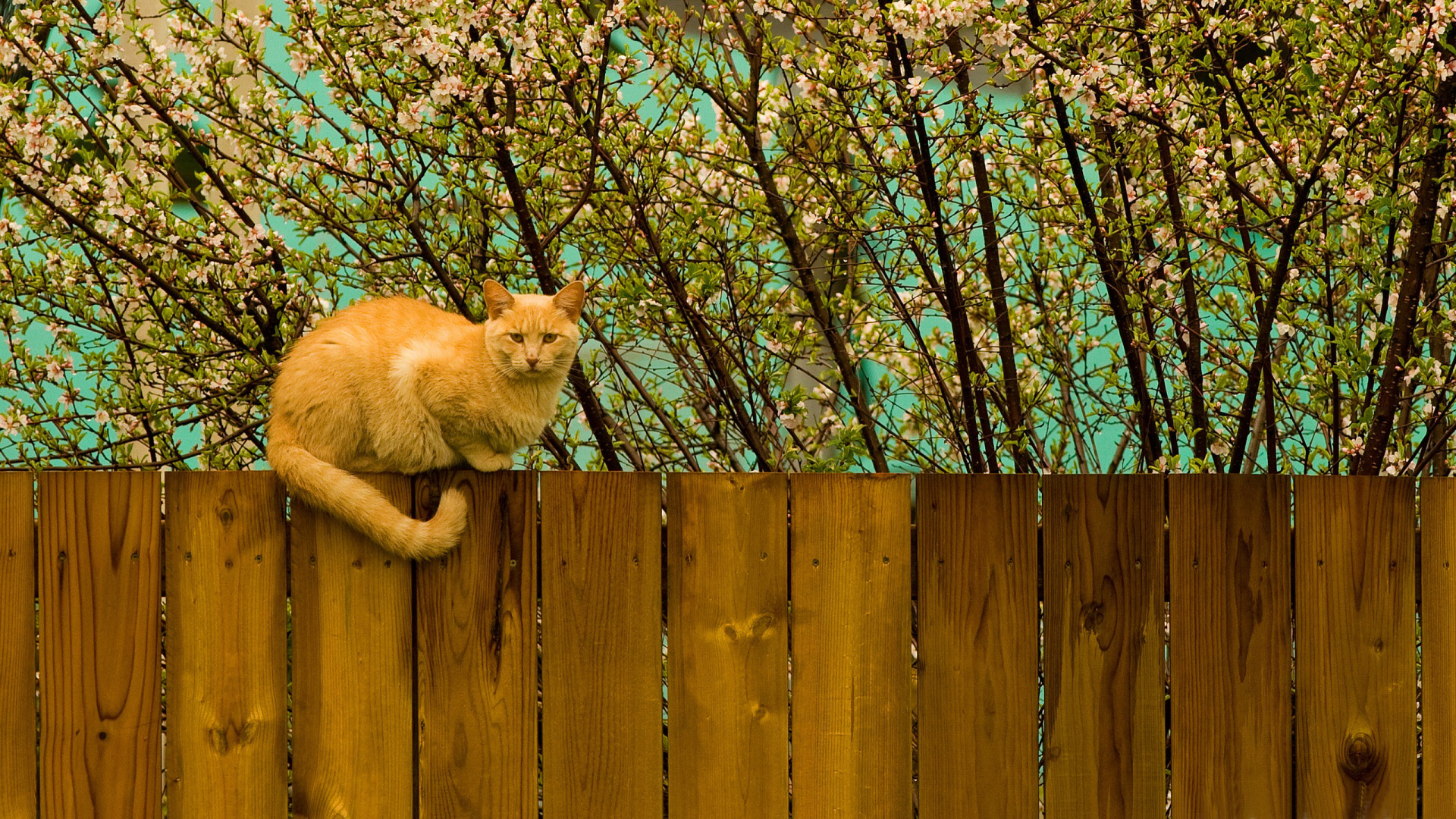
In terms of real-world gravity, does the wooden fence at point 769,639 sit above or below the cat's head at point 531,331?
below

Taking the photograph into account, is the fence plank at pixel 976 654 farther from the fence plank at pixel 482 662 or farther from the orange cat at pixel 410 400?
the orange cat at pixel 410 400

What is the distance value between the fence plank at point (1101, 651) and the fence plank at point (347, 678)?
4.01 feet

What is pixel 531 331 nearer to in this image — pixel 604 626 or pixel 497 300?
pixel 497 300

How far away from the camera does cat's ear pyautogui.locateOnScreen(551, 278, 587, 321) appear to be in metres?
2.87

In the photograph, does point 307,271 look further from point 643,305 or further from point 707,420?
point 707,420

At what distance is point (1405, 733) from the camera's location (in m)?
2.29

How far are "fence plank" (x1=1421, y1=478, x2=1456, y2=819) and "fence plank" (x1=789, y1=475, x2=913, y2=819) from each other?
3.27 feet

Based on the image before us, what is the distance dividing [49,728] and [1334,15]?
11.1 ft

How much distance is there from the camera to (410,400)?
2482mm

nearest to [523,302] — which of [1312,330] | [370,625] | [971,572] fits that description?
[370,625]

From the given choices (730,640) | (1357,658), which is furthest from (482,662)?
(1357,658)

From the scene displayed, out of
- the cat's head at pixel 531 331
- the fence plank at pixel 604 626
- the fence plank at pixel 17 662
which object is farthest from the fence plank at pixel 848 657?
the fence plank at pixel 17 662

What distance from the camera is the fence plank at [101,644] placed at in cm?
222

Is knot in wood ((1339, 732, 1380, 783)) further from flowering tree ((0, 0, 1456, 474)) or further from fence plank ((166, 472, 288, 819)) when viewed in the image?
fence plank ((166, 472, 288, 819))
